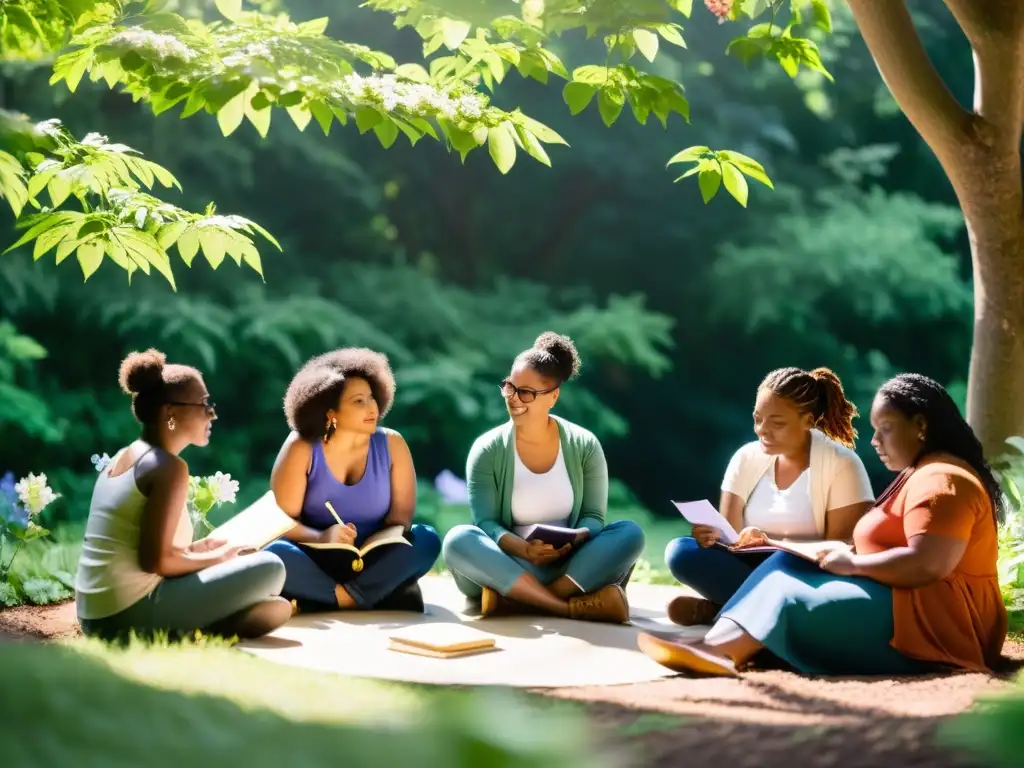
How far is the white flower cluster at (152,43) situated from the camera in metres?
3.94

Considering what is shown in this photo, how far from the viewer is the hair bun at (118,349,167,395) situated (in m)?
4.20

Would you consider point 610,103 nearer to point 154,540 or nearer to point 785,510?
point 785,510

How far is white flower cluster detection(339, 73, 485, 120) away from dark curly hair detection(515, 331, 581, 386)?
1.07 m

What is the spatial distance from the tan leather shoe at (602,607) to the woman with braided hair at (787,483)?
0.22 metres

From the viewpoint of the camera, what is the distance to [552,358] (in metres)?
5.11

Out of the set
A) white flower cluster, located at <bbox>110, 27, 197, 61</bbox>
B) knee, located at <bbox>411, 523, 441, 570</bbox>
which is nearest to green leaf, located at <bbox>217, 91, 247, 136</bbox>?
white flower cluster, located at <bbox>110, 27, 197, 61</bbox>

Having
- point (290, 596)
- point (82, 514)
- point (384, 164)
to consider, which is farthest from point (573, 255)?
point (290, 596)

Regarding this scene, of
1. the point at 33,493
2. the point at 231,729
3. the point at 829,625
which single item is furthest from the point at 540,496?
the point at 231,729

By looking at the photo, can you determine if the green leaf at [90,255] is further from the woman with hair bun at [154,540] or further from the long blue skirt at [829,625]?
the long blue skirt at [829,625]

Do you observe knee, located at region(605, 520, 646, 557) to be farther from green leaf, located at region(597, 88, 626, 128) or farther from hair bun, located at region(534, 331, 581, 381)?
green leaf, located at region(597, 88, 626, 128)

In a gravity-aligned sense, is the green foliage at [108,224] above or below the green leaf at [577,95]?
below

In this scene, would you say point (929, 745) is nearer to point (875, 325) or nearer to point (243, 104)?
point (243, 104)

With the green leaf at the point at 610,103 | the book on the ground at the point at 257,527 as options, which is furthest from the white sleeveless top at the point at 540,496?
the green leaf at the point at 610,103

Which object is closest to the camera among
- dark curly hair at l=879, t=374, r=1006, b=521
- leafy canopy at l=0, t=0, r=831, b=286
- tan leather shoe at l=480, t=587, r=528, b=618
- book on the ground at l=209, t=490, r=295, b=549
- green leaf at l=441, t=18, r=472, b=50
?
green leaf at l=441, t=18, r=472, b=50
